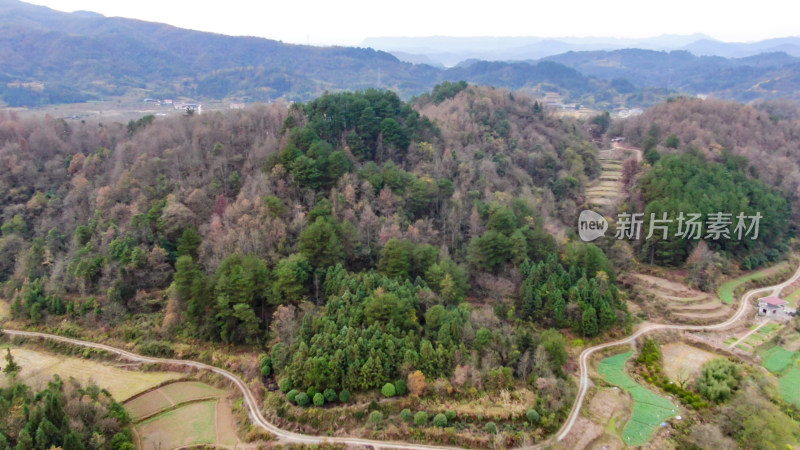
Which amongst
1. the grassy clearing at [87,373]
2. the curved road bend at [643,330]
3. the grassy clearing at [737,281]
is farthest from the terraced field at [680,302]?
the grassy clearing at [87,373]

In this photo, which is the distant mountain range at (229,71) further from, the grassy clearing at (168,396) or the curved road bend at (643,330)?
the curved road bend at (643,330)

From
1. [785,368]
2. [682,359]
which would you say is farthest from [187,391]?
[785,368]

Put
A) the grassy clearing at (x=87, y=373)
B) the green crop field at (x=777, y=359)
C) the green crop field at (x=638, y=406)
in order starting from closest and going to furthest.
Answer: the green crop field at (x=638, y=406) < the grassy clearing at (x=87, y=373) < the green crop field at (x=777, y=359)

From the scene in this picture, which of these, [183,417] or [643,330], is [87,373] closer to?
[183,417]

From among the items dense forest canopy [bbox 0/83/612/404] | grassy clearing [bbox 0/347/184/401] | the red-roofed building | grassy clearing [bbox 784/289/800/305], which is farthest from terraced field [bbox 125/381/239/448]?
grassy clearing [bbox 784/289/800/305]

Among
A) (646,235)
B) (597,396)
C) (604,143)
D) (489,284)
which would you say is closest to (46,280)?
(489,284)

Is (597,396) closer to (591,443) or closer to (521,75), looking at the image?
(591,443)
